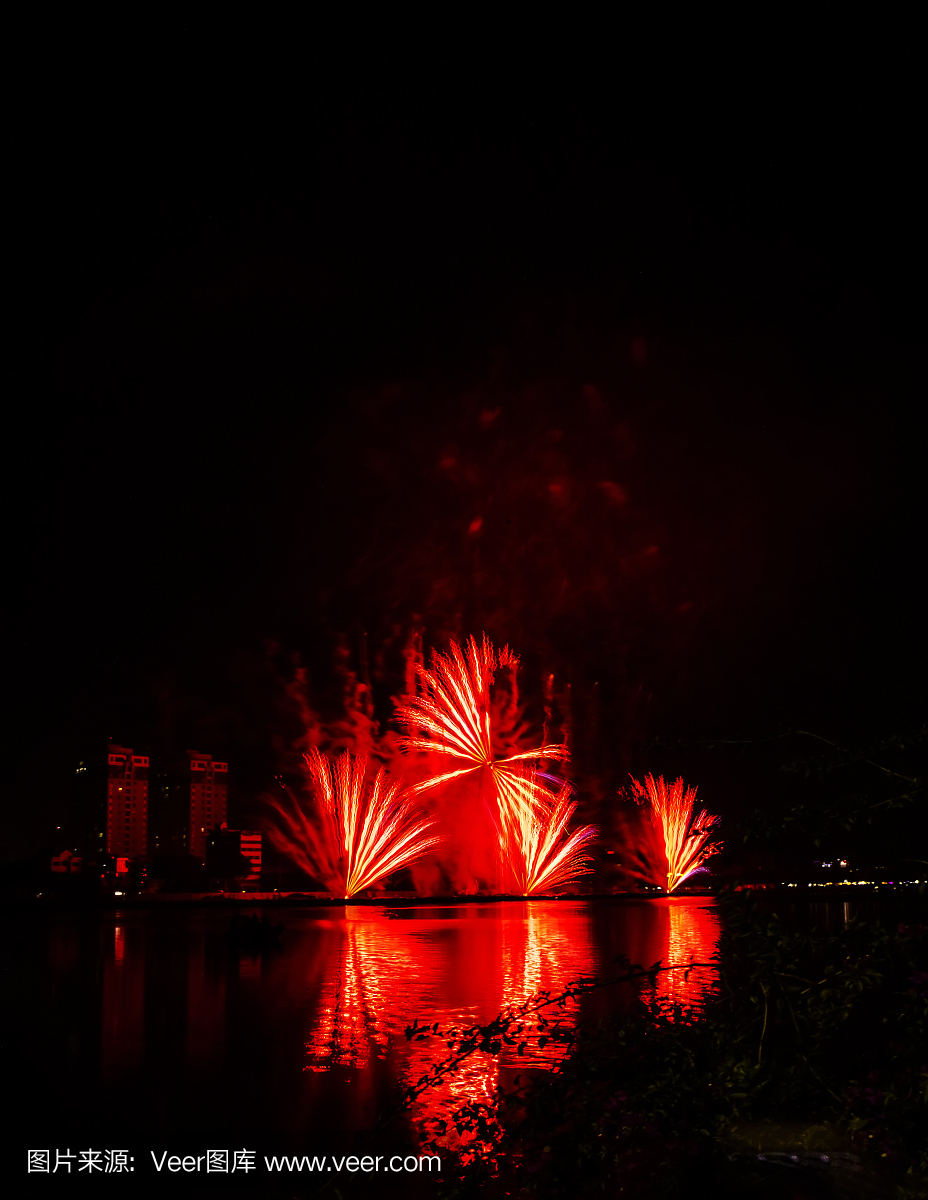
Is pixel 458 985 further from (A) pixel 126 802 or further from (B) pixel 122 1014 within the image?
(A) pixel 126 802

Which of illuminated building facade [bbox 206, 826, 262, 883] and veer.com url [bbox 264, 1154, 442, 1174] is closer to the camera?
veer.com url [bbox 264, 1154, 442, 1174]

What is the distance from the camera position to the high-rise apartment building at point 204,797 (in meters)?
144

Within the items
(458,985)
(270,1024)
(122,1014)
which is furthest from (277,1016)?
(458,985)

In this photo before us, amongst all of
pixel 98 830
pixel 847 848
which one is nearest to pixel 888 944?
pixel 847 848

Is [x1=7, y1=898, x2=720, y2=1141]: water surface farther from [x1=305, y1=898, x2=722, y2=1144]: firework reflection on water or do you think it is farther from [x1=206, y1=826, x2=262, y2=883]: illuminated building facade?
[x1=206, y1=826, x2=262, y2=883]: illuminated building facade

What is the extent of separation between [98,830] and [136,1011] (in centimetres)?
12584

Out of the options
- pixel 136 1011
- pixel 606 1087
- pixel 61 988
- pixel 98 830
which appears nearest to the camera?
pixel 606 1087

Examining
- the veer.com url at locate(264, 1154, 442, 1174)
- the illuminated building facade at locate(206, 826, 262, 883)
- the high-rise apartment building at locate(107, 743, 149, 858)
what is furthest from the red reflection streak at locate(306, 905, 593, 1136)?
the high-rise apartment building at locate(107, 743, 149, 858)

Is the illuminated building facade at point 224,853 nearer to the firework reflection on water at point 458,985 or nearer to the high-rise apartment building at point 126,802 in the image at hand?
the high-rise apartment building at point 126,802

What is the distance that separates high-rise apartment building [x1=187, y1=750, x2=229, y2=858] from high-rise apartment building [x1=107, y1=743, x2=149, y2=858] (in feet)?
20.7

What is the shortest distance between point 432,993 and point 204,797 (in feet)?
436

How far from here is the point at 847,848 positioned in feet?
18.5

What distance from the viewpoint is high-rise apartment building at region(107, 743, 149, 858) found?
5389 inches

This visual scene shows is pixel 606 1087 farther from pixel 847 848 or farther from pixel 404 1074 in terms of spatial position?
pixel 404 1074
